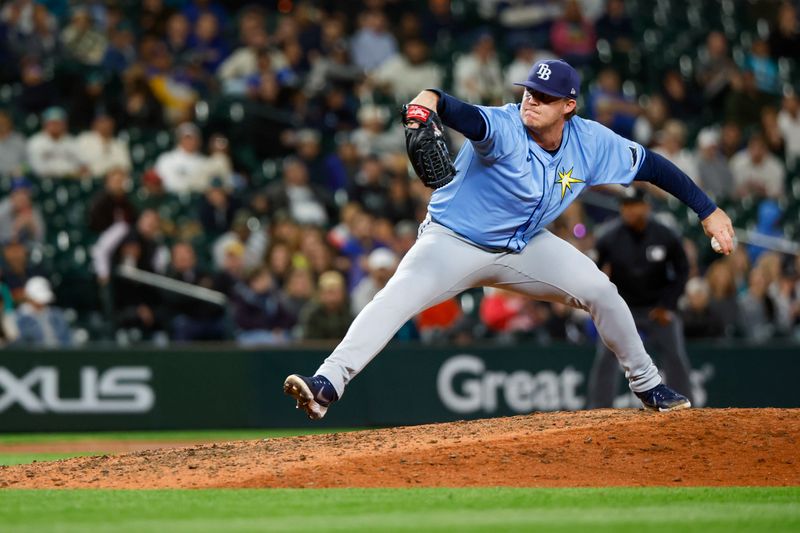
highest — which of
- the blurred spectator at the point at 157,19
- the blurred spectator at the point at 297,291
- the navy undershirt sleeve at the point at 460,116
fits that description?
the blurred spectator at the point at 157,19

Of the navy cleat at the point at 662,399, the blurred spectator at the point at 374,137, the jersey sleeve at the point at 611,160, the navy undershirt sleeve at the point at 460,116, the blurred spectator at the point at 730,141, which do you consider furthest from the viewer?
the blurred spectator at the point at 730,141

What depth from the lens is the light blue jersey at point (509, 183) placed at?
7148mm

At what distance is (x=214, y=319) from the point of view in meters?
13.8

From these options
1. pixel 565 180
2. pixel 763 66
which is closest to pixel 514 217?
pixel 565 180

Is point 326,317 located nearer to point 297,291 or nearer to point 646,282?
point 297,291

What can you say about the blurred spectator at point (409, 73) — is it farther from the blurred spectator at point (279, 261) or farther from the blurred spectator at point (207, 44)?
the blurred spectator at point (279, 261)

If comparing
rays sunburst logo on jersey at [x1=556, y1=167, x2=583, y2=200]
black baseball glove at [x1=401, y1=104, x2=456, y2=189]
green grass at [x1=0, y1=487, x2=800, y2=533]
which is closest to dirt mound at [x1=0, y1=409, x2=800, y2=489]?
green grass at [x1=0, y1=487, x2=800, y2=533]

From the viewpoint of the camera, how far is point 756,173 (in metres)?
17.6

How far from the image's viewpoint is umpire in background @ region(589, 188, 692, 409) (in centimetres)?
1072

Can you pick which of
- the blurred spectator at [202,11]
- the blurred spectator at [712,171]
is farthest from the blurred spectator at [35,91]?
the blurred spectator at [712,171]

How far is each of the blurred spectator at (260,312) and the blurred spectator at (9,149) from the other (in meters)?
2.86

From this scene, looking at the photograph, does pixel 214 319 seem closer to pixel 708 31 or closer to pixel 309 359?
pixel 309 359

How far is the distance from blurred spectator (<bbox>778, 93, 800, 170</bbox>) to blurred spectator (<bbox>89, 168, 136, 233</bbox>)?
9.16m

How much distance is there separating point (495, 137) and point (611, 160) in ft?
3.07
